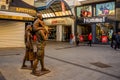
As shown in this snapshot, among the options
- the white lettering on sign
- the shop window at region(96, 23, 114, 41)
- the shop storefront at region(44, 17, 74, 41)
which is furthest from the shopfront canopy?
the shop window at region(96, 23, 114, 41)

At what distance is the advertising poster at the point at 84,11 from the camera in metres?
29.5

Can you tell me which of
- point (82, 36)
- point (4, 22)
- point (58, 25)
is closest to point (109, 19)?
point (82, 36)

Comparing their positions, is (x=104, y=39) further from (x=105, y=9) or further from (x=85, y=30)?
(x=85, y=30)

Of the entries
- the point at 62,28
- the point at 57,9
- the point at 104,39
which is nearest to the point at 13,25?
the point at 104,39

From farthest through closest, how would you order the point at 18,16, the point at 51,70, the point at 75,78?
1. the point at 18,16
2. the point at 51,70
3. the point at 75,78

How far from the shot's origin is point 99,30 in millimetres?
28188

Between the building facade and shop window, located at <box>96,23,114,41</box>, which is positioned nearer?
the building facade

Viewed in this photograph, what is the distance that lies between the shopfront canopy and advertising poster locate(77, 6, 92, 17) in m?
1.30

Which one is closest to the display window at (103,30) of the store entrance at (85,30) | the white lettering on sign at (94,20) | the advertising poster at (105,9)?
the white lettering on sign at (94,20)

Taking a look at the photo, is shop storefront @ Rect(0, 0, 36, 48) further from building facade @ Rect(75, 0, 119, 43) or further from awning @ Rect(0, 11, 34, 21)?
building facade @ Rect(75, 0, 119, 43)

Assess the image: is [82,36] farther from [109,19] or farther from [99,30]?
[109,19]

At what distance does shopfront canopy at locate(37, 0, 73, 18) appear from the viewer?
1145 inches

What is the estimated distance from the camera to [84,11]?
1187 inches

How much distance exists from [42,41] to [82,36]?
880 inches
